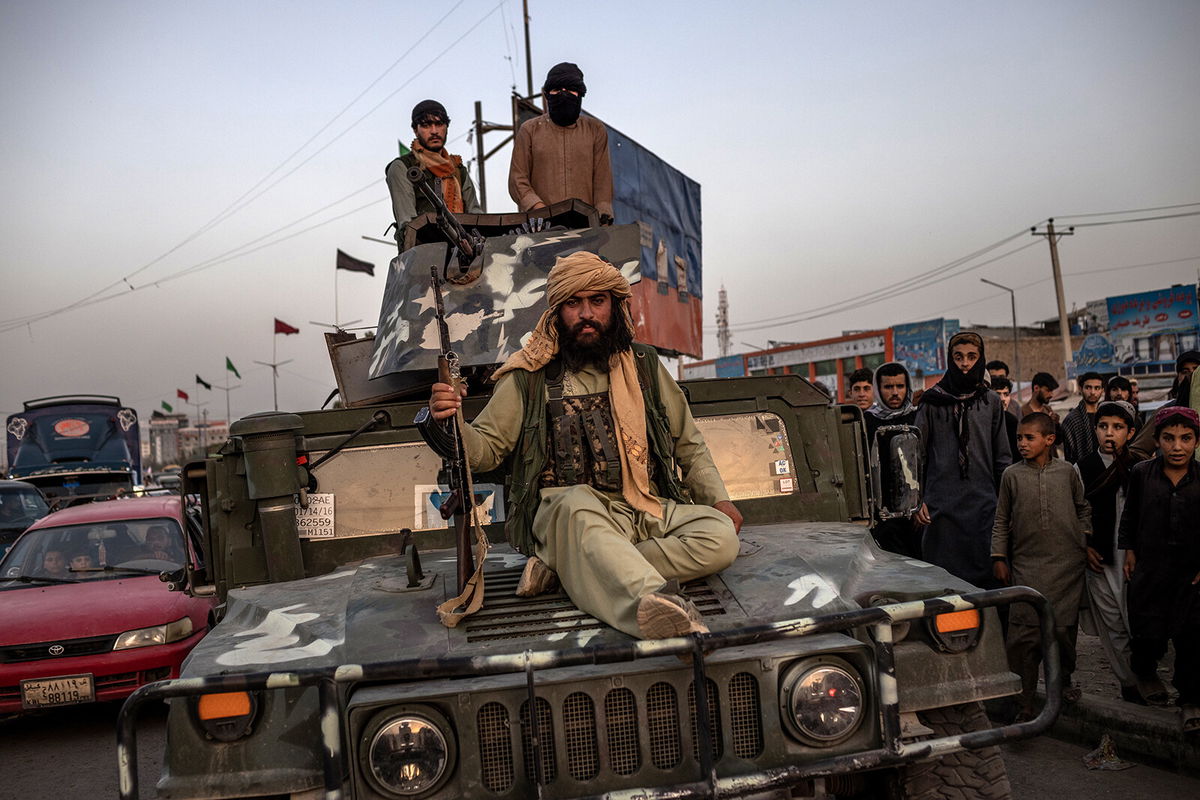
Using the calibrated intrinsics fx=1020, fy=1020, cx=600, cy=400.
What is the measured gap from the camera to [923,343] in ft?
151

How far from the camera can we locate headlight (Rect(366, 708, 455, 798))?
265cm

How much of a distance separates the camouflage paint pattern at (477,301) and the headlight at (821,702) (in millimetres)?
2436

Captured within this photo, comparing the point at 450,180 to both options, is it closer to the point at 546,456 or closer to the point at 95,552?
the point at 546,456

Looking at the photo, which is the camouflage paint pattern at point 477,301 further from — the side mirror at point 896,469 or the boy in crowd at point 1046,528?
the boy in crowd at point 1046,528

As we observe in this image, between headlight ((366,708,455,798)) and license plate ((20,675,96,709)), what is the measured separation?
174 inches

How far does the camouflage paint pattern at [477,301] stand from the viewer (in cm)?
482

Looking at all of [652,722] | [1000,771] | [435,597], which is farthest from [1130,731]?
[435,597]

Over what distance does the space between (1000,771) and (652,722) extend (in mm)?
1212

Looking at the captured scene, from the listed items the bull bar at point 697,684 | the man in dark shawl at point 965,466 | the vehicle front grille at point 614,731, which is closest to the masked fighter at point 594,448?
the vehicle front grille at point 614,731

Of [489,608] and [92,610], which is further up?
[489,608]

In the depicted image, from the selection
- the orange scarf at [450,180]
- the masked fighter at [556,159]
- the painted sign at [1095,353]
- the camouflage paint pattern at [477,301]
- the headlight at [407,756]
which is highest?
the painted sign at [1095,353]

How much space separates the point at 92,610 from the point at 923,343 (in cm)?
4351

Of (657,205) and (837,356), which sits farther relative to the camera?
(837,356)

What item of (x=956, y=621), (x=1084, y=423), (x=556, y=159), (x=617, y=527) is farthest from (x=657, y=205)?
(x=956, y=621)
